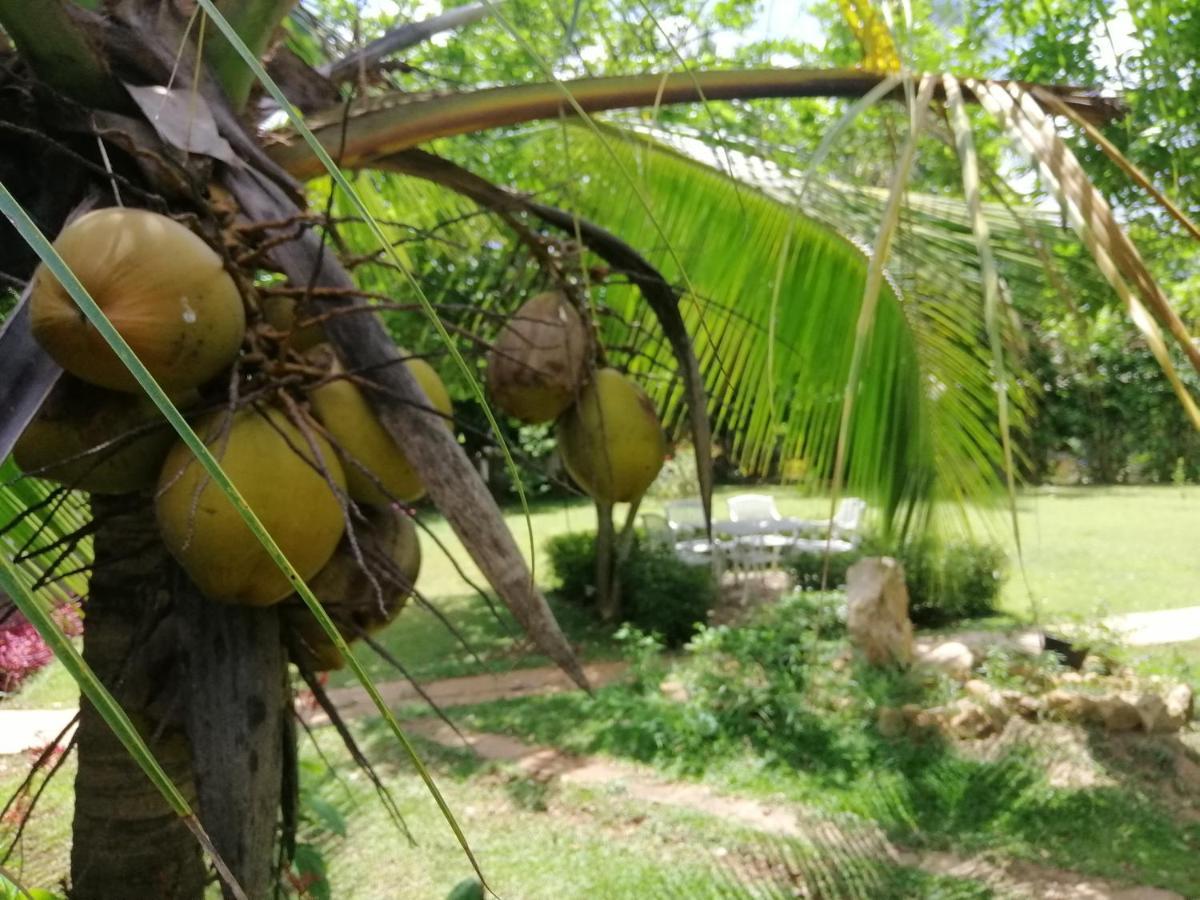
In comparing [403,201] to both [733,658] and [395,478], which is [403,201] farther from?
[733,658]

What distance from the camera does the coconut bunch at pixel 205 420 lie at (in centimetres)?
75

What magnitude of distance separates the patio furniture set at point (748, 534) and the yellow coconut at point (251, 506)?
871cm

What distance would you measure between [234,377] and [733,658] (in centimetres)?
594

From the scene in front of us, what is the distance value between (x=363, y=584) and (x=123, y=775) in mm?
462

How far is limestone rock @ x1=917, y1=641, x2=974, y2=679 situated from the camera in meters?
6.38

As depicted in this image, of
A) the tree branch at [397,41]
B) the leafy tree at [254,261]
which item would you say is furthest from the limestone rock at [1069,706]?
the tree branch at [397,41]

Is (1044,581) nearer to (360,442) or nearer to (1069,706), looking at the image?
(1069,706)

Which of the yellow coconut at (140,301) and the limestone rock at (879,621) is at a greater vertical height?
the yellow coconut at (140,301)

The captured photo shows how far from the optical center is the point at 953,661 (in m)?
6.50

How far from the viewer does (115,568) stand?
1148mm

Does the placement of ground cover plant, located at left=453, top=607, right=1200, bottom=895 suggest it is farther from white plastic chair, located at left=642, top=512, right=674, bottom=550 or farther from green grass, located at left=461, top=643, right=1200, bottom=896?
white plastic chair, located at left=642, top=512, right=674, bottom=550

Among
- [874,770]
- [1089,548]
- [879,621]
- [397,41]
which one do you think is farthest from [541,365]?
[1089,548]

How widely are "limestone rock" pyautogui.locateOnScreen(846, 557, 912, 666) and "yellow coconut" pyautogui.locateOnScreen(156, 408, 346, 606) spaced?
5869mm

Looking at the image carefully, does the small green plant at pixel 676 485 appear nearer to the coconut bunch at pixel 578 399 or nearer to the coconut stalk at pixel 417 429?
the coconut bunch at pixel 578 399
